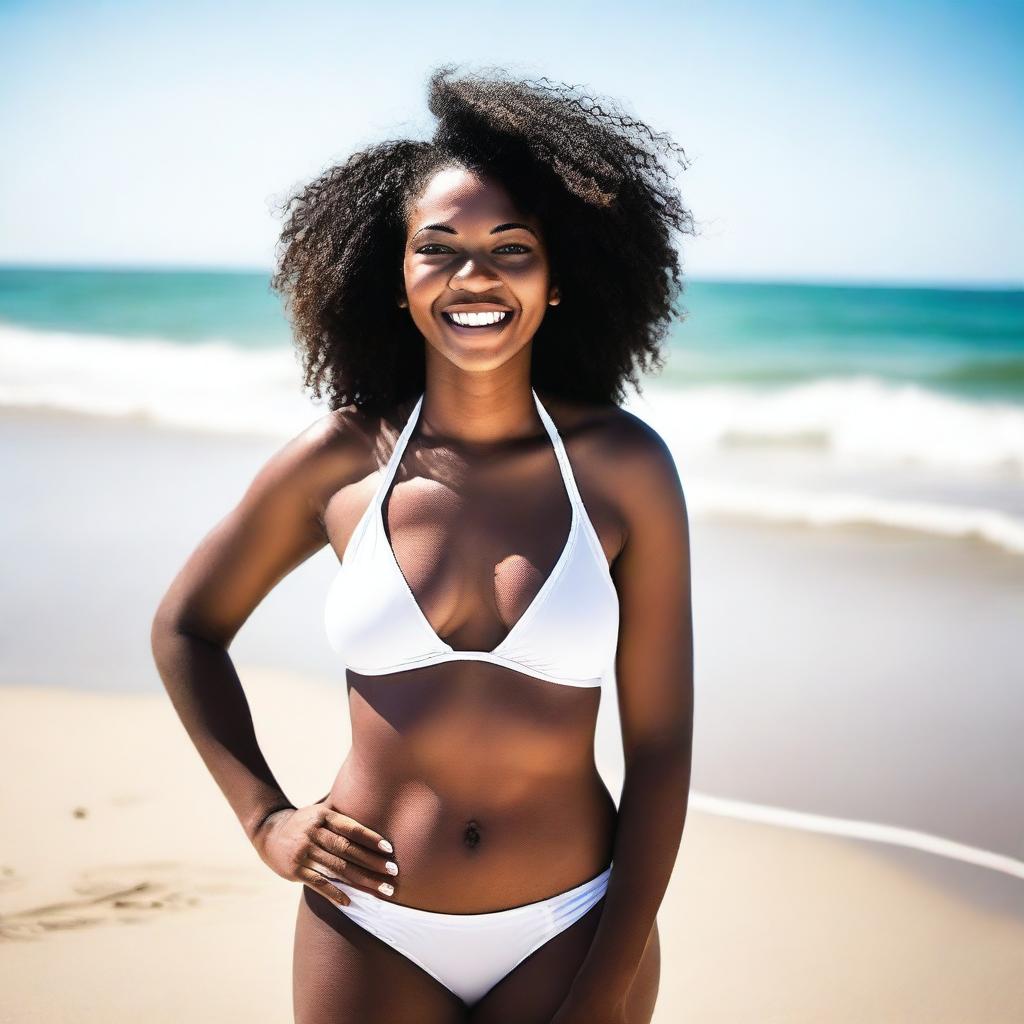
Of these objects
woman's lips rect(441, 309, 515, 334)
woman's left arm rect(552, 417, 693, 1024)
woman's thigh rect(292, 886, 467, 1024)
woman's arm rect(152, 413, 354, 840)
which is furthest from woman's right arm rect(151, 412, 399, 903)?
woman's left arm rect(552, 417, 693, 1024)

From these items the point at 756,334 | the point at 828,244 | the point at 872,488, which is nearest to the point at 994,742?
the point at 872,488

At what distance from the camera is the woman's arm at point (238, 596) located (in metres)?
2.27

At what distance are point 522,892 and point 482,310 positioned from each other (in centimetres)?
104

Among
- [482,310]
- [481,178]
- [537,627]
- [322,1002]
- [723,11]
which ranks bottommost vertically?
[322,1002]

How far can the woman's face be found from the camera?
213 cm

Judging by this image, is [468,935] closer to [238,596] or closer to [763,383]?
[238,596]

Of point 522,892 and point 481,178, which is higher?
point 481,178

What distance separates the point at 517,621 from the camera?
2.05 m

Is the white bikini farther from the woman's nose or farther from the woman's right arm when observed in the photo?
the woman's nose

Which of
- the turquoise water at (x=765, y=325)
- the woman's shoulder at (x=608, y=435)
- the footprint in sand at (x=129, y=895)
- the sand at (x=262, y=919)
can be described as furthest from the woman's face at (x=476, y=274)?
the turquoise water at (x=765, y=325)

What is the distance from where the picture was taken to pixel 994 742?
4.99 metres

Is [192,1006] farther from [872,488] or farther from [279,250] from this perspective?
[872,488]

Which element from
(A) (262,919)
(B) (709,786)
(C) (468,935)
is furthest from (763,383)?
A: (C) (468,935)

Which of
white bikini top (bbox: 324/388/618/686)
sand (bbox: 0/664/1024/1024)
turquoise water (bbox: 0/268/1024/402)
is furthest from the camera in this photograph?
turquoise water (bbox: 0/268/1024/402)
